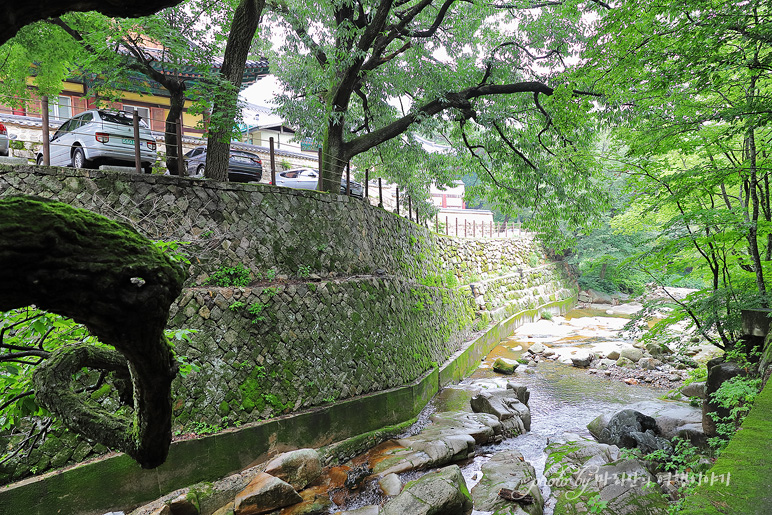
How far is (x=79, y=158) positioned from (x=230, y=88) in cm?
405

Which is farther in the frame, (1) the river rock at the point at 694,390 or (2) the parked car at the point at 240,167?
(2) the parked car at the point at 240,167

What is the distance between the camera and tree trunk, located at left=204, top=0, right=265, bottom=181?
733 centimetres

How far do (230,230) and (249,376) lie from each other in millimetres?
2694

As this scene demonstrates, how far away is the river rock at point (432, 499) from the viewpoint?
5309 millimetres

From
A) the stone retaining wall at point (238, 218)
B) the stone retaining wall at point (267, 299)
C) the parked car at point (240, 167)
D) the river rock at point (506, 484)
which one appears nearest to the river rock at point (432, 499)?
the river rock at point (506, 484)

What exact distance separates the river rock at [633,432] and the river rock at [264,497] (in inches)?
223

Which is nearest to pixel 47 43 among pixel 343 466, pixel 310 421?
pixel 310 421

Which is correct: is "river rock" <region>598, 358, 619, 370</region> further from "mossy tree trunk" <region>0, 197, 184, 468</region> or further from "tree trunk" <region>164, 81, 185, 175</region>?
"mossy tree trunk" <region>0, 197, 184, 468</region>

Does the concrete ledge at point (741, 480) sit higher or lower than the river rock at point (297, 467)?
higher

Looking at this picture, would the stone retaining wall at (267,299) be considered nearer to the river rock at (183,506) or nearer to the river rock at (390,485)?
the river rock at (183,506)

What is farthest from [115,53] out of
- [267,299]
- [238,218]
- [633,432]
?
[633,432]

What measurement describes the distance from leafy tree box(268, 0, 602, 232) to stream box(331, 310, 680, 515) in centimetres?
486

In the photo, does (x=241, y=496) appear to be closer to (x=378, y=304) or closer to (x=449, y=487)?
(x=449, y=487)

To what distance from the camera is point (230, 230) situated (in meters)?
7.73
